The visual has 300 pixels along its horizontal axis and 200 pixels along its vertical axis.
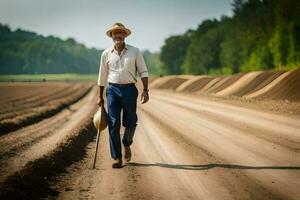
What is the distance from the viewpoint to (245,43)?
78.1 metres

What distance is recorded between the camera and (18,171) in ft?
23.8

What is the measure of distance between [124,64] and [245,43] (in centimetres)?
7292

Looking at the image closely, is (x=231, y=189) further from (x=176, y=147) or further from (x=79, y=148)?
(x=79, y=148)

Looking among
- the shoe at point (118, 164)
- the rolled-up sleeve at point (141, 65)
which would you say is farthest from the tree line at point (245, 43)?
the shoe at point (118, 164)

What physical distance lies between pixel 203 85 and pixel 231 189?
148ft

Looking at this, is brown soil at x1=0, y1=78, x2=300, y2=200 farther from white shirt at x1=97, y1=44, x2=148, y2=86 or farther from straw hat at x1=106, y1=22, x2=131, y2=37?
straw hat at x1=106, y1=22, x2=131, y2=37

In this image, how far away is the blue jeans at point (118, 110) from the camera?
7965 millimetres

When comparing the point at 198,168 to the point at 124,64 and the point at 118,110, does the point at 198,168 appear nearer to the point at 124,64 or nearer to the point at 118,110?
the point at 118,110

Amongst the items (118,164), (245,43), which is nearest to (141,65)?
(118,164)

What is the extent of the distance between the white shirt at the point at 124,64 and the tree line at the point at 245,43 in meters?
36.3

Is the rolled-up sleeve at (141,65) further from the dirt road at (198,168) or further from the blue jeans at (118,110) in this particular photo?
the dirt road at (198,168)

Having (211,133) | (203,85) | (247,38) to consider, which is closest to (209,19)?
(247,38)

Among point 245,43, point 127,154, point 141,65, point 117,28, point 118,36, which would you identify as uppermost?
point 245,43

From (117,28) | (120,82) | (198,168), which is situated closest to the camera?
(198,168)
